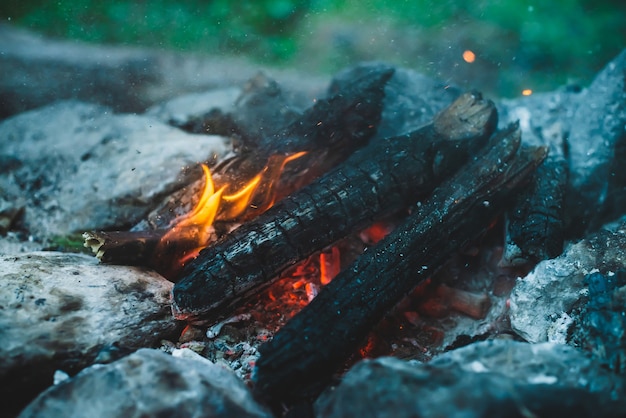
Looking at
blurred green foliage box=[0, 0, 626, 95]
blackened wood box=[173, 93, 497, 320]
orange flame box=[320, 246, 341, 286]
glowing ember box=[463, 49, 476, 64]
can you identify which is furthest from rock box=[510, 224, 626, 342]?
blurred green foliage box=[0, 0, 626, 95]

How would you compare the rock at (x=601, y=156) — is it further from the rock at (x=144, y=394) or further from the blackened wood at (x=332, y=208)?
the rock at (x=144, y=394)

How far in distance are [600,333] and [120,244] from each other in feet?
11.1

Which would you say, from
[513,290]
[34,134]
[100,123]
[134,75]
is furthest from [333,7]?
[513,290]

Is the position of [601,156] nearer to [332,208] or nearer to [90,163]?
[332,208]

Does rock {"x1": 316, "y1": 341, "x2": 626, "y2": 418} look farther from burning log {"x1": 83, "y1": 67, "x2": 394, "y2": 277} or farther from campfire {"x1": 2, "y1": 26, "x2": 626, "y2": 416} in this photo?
burning log {"x1": 83, "y1": 67, "x2": 394, "y2": 277}

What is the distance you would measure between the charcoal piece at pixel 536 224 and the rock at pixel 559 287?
167mm

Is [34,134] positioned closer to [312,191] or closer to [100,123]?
[100,123]

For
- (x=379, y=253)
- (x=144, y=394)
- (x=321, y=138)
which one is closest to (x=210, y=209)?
(x=321, y=138)

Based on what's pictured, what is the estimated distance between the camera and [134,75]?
227 inches

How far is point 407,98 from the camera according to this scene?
5051mm

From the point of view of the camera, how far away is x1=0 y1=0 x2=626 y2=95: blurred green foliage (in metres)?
5.67

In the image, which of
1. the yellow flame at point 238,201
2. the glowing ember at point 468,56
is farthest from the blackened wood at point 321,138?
the glowing ember at point 468,56

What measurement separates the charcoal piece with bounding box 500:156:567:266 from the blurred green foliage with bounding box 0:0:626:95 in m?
3.14

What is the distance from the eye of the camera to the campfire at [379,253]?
2.45 meters
